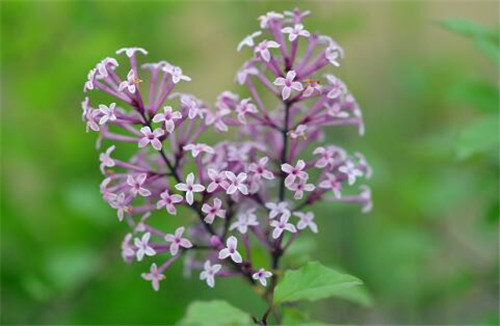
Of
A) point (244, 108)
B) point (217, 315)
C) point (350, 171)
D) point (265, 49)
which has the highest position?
point (265, 49)

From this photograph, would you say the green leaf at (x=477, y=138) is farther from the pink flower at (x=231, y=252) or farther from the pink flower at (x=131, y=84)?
the pink flower at (x=131, y=84)

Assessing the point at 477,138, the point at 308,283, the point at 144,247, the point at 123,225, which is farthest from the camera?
the point at 123,225

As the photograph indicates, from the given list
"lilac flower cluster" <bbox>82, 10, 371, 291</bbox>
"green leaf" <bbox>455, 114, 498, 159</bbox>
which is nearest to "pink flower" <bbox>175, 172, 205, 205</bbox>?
"lilac flower cluster" <bbox>82, 10, 371, 291</bbox>

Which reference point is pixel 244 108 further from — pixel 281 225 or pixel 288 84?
pixel 281 225

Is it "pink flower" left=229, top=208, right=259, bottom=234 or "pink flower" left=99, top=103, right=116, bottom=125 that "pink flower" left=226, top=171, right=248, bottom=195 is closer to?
"pink flower" left=229, top=208, right=259, bottom=234

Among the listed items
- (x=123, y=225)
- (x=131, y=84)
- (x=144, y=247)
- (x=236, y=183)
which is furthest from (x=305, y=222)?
(x=123, y=225)

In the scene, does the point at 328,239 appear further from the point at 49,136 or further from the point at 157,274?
the point at 157,274
